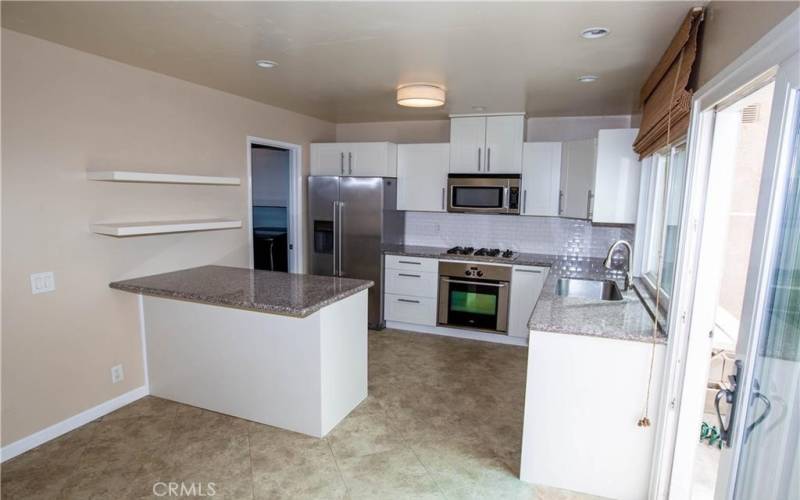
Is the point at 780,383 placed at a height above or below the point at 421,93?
below

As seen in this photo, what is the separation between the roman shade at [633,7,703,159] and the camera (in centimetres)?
202

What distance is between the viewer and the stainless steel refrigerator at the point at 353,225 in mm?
4953

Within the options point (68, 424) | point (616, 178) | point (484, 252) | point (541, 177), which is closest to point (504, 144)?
point (541, 177)

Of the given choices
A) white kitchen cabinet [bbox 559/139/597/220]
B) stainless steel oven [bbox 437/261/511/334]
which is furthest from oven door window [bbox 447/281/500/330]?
white kitchen cabinet [bbox 559/139/597/220]

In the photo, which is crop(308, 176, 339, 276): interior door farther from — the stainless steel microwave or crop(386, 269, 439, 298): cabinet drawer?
the stainless steel microwave

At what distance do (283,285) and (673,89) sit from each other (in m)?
2.59

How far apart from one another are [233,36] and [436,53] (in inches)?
46.0

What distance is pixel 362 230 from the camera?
16.4ft

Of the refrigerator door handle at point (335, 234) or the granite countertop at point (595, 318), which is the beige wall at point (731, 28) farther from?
the refrigerator door handle at point (335, 234)

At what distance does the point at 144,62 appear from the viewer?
3055mm

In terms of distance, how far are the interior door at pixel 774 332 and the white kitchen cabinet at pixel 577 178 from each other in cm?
291

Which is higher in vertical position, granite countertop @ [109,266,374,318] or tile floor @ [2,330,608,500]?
granite countertop @ [109,266,374,318]

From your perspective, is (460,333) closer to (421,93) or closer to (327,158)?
(327,158)

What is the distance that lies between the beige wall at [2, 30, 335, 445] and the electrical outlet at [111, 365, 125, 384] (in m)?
0.05
